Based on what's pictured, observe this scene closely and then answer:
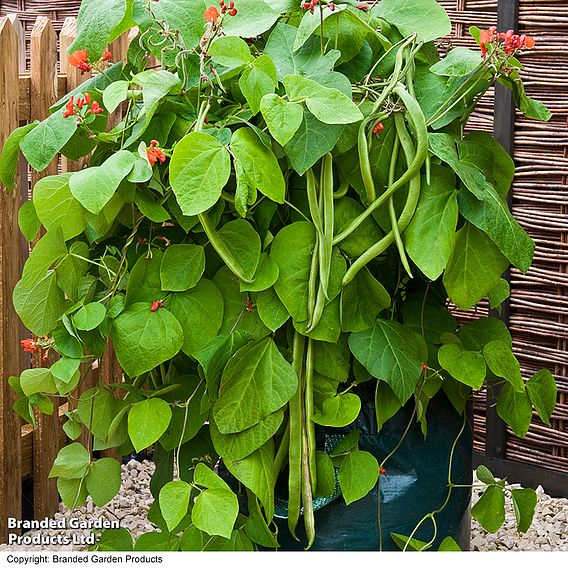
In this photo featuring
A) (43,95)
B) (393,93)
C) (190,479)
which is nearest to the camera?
(393,93)

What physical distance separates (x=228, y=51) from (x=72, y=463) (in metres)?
0.69

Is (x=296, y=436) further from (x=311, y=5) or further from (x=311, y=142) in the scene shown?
(x=311, y=5)

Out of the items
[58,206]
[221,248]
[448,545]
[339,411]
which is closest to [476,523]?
[448,545]

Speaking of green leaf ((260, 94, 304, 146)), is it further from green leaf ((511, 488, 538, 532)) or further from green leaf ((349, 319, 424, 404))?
green leaf ((511, 488, 538, 532))

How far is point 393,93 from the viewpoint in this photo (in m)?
1.19

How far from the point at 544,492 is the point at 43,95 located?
1.57 metres

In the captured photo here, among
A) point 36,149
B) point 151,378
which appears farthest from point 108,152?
point 151,378

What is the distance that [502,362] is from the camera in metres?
1.29

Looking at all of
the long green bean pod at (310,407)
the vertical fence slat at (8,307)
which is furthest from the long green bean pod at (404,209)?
the vertical fence slat at (8,307)

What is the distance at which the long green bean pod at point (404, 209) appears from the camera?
1.17 metres

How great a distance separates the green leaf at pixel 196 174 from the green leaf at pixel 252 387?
9.0 inches

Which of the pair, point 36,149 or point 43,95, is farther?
point 43,95

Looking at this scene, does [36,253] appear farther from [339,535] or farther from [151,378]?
[339,535]

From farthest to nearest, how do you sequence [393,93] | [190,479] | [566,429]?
[566,429] < [190,479] < [393,93]
